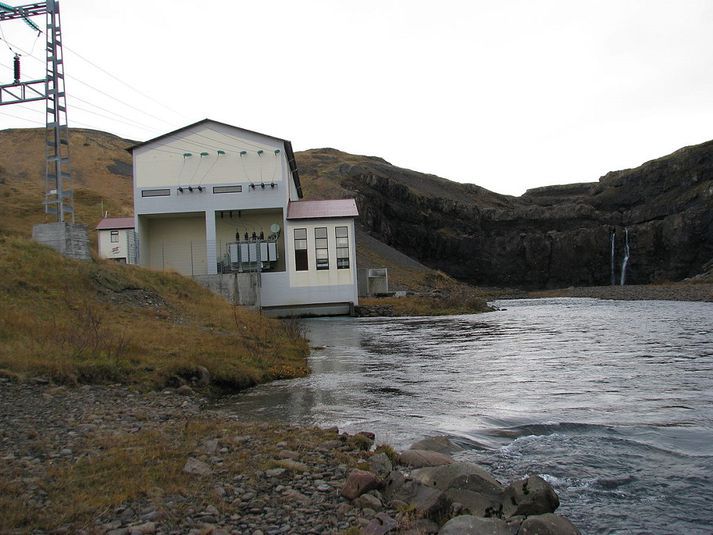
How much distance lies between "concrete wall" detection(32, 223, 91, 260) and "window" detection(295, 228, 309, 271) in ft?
77.6

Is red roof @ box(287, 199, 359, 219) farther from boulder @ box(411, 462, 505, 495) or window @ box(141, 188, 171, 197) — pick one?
boulder @ box(411, 462, 505, 495)

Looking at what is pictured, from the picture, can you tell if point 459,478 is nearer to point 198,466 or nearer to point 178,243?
point 198,466

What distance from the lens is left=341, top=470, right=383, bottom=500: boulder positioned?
6.30 m

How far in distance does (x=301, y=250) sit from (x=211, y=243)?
23.8 feet

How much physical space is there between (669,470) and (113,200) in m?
93.8

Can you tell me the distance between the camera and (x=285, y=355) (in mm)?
18516

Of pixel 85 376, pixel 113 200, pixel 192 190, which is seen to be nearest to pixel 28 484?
pixel 85 376

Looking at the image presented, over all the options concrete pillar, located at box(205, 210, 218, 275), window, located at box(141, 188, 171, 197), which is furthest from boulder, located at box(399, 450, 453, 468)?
window, located at box(141, 188, 171, 197)

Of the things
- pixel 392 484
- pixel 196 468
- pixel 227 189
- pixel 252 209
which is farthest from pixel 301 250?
pixel 392 484

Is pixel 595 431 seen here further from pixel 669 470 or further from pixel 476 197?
pixel 476 197

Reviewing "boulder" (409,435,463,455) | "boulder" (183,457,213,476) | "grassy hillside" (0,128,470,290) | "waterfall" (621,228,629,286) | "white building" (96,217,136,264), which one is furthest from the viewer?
"waterfall" (621,228,629,286)

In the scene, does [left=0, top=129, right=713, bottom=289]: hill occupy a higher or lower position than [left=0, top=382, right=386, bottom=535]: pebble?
higher

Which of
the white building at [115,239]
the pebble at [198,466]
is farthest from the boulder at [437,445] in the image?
the white building at [115,239]

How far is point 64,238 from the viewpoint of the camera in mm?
24188
